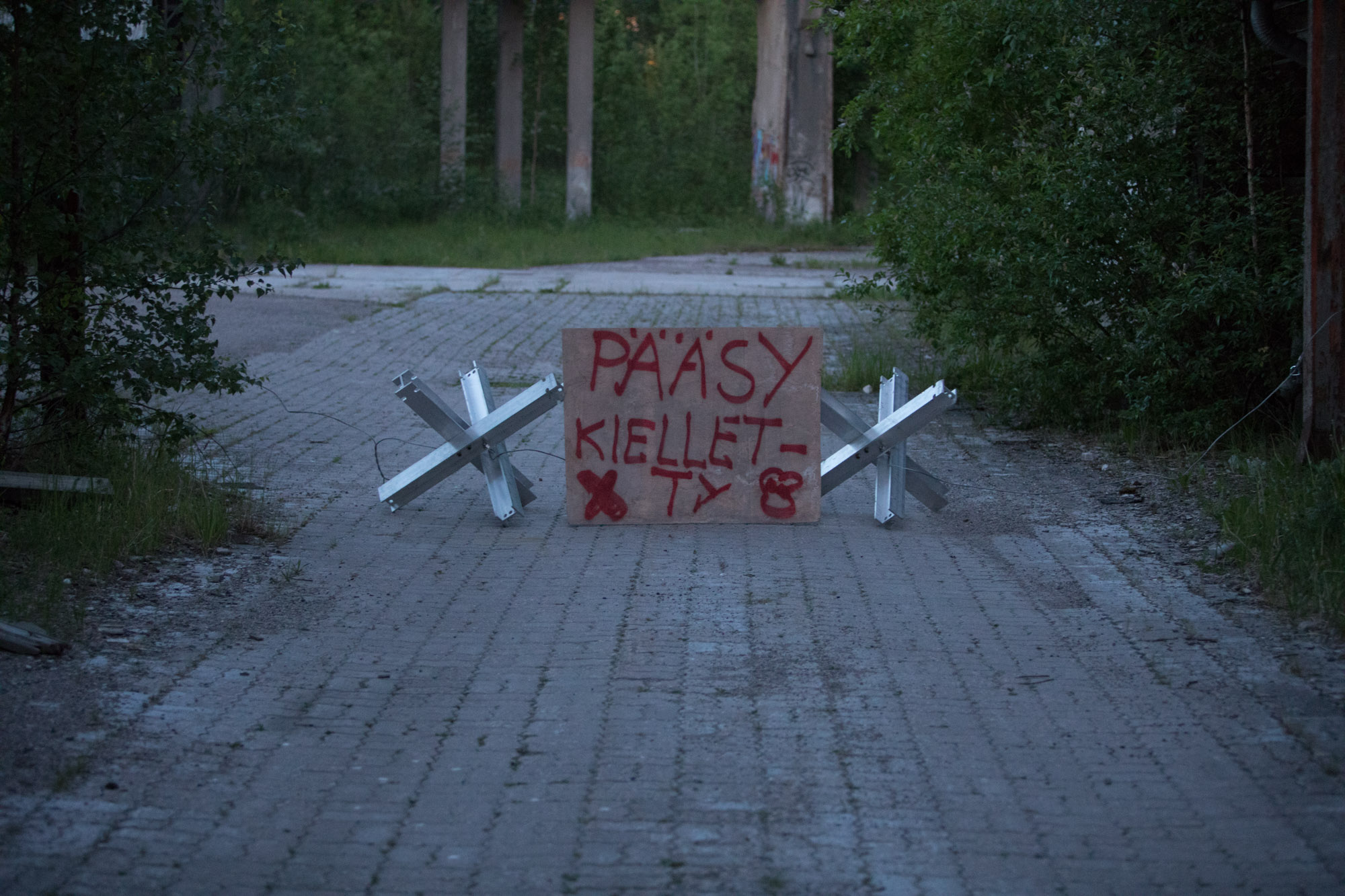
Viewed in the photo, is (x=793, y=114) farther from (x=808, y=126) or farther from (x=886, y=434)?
(x=886, y=434)

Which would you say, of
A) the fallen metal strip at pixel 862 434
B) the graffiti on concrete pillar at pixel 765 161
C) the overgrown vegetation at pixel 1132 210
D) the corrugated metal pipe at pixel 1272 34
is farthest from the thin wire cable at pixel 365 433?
the graffiti on concrete pillar at pixel 765 161

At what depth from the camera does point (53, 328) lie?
262 inches

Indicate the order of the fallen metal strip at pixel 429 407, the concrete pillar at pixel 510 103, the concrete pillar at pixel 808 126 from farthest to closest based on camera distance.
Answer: the concrete pillar at pixel 510 103, the concrete pillar at pixel 808 126, the fallen metal strip at pixel 429 407

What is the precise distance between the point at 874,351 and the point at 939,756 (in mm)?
9183

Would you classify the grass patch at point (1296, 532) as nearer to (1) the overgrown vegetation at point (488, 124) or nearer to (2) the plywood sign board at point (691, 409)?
(2) the plywood sign board at point (691, 409)

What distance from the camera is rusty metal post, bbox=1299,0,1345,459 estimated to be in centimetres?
711

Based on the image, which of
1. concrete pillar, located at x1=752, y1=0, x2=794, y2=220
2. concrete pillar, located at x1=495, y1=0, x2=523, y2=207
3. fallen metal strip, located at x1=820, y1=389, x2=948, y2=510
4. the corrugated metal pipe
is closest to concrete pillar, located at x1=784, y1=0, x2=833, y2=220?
concrete pillar, located at x1=752, y1=0, x2=794, y2=220

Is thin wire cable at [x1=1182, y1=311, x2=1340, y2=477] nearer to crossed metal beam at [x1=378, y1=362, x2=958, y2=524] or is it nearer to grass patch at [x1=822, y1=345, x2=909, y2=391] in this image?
crossed metal beam at [x1=378, y1=362, x2=958, y2=524]

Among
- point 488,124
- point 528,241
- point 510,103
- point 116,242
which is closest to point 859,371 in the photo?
point 116,242

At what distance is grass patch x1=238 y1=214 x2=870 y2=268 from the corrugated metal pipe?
15.2 metres

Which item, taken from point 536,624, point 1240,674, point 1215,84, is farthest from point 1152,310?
point 536,624

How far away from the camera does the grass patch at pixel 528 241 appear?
24609 millimetres

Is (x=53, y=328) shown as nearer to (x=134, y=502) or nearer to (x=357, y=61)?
(x=134, y=502)

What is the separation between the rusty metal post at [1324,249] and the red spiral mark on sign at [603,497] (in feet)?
12.1
